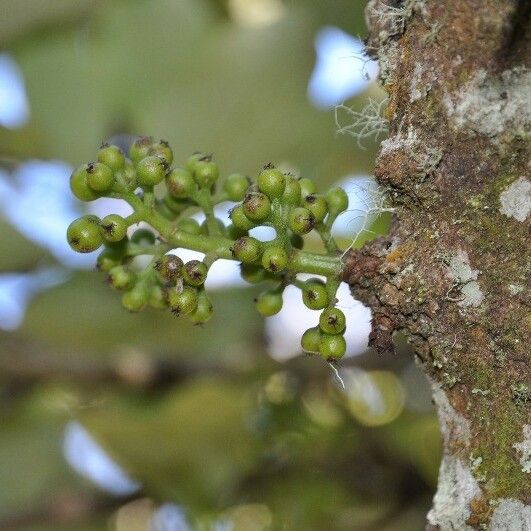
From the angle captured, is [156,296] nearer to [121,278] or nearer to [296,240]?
[121,278]

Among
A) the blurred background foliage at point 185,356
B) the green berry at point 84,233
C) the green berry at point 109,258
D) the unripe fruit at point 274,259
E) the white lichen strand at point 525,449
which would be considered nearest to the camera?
the white lichen strand at point 525,449

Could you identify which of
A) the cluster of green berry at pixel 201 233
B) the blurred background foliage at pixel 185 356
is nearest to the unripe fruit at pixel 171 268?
the cluster of green berry at pixel 201 233

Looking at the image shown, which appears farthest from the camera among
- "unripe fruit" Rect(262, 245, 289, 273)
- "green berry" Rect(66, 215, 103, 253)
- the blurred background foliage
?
the blurred background foliage

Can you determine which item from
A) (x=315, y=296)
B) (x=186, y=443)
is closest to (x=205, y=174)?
(x=315, y=296)

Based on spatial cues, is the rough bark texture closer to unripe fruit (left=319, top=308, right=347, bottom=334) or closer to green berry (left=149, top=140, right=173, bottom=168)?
unripe fruit (left=319, top=308, right=347, bottom=334)

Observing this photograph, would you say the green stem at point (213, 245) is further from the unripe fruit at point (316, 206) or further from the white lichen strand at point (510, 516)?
the white lichen strand at point (510, 516)

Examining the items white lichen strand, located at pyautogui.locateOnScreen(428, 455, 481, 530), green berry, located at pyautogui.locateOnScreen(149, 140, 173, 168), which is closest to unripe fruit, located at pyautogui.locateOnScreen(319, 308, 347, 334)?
white lichen strand, located at pyautogui.locateOnScreen(428, 455, 481, 530)
